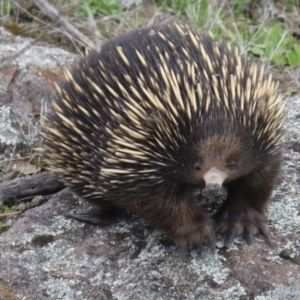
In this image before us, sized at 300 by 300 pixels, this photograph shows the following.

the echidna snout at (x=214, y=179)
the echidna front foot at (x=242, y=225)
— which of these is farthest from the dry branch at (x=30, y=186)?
the echidna snout at (x=214, y=179)

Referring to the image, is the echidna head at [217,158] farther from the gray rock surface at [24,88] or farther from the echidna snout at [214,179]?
the gray rock surface at [24,88]

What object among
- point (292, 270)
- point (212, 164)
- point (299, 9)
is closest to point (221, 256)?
point (292, 270)

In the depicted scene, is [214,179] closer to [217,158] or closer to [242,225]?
[217,158]

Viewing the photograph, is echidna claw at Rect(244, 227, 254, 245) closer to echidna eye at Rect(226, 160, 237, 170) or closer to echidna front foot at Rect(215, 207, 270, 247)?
echidna front foot at Rect(215, 207, 270, 247)

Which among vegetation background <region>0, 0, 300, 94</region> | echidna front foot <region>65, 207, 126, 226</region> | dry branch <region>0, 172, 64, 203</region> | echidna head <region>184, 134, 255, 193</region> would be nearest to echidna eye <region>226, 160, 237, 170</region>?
echidna head <region>184, 134, 255, 193</region>

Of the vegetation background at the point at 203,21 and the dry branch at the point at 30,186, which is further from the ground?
the vegetation background at the point at 203,21

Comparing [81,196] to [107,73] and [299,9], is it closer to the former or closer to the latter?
[107,73]

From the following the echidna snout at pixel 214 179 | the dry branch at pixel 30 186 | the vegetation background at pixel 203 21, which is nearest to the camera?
the echidna snout at pixel 214 179
